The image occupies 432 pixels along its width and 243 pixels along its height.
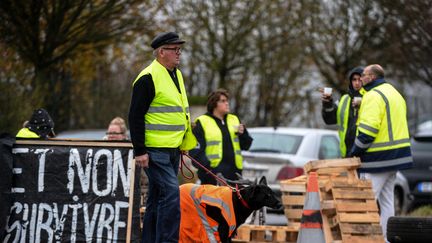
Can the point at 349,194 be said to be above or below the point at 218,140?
below

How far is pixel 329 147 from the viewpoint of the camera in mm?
15305

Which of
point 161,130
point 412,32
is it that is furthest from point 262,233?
point 412,32

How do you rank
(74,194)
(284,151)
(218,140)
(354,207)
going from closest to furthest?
(74,194) < (354,207) < (218,140) < (284,151)

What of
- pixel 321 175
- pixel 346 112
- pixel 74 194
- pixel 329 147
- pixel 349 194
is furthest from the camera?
pixel 329 147

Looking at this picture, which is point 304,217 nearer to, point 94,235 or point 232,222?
point 232,222

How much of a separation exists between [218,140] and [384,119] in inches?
82.4

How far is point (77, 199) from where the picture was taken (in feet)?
30.1

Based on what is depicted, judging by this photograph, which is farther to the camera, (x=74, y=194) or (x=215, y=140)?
(x=215, y=140)

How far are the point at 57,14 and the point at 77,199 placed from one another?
7849 mm

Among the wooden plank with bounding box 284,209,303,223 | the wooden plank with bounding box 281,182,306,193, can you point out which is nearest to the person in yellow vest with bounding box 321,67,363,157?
the wooden plank with bounding box 281,182,306,193

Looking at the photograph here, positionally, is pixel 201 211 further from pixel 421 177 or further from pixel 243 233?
pixel 421 177

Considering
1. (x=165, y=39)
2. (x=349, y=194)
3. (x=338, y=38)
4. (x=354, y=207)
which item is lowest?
(x=354, y=207)

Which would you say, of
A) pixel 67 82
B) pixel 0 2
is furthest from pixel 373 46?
pixel 0 2

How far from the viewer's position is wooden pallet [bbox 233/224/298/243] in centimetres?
1020
